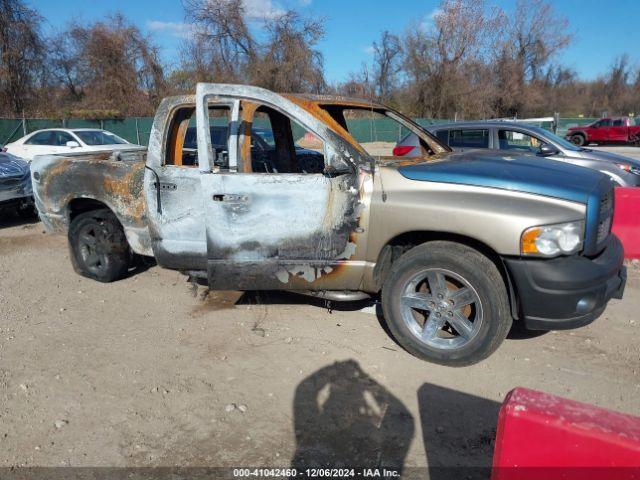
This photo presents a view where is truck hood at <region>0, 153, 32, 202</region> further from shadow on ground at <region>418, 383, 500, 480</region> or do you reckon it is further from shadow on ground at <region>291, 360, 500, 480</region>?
shadow on ground at <region>418, 383, 500, 480</region>

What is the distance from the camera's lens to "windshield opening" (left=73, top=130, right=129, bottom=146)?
1373 cm

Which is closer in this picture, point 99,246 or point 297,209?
point 297,209

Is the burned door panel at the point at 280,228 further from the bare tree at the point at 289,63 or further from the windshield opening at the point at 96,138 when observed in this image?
the bare tree at the point at 289,63

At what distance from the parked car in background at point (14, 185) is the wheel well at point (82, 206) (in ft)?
10.9

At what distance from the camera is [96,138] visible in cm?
1395

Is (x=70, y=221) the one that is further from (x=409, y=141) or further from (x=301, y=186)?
(x=409, y=141)

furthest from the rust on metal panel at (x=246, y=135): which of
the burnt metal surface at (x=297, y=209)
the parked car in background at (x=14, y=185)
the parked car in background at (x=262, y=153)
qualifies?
the parked car in background at (x=14, y=185)

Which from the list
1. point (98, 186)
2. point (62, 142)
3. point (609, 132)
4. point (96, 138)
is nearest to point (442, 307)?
point (98, 186)

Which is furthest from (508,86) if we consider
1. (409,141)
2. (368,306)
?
(368,306)

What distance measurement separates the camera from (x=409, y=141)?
305 inches

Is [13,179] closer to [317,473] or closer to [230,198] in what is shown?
[230,198]

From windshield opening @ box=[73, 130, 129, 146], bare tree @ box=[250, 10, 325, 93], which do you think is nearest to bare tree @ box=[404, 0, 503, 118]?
bare tree @ box=[250, 10, 325, 93]

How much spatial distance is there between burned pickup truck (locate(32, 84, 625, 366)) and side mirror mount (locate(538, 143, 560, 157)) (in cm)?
407

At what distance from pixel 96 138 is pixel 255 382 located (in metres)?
12.5
